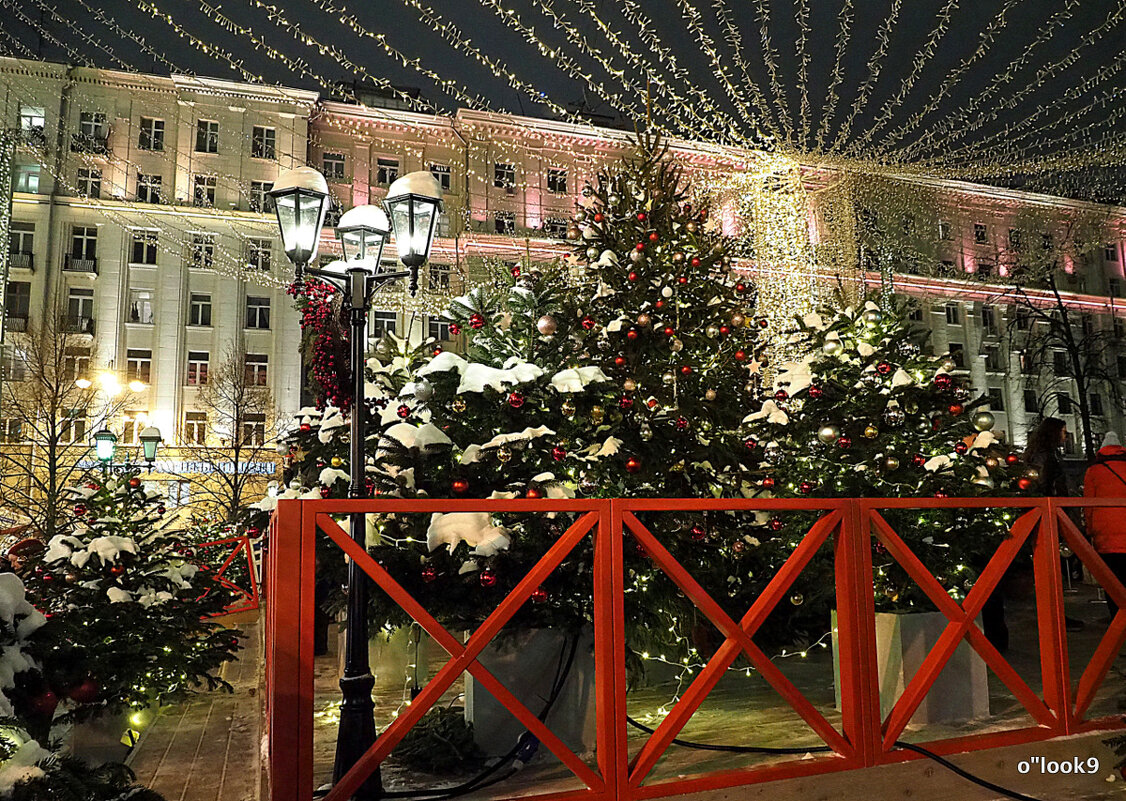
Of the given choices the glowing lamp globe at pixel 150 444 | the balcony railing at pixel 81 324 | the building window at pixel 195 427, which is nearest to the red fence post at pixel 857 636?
the glowing lamp globe at pixel 150 444

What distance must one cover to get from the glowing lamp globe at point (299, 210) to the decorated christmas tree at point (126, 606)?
7.57 ft

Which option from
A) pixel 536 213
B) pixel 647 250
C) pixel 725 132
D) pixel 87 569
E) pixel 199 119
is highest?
pixel 199 119

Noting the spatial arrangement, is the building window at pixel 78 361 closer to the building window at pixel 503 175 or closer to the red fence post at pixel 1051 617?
the building window at pixel 503 175

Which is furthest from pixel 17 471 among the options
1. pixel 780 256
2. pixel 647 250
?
pixel 647 250

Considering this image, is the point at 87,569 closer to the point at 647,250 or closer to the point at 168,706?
the point at 168,706

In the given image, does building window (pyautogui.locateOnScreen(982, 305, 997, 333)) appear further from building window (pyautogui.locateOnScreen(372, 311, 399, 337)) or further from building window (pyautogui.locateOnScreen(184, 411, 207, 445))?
building window (pyautogui.locateOnScreen(184, 411, 207, 445))

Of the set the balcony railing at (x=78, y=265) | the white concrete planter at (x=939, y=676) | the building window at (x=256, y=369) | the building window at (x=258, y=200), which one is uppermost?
the building window at (x=258, y=200)

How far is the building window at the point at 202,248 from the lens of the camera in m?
31.5

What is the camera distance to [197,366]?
31969 millimetres

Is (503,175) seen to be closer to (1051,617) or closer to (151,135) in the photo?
(151,135)

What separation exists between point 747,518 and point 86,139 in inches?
1288

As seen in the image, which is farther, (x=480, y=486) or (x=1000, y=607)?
(x=1000, y=607)

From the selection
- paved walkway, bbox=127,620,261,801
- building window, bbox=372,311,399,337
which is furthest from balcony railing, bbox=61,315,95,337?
paved walkway, bbox=127,620,261,801

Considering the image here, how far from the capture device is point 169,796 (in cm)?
405
